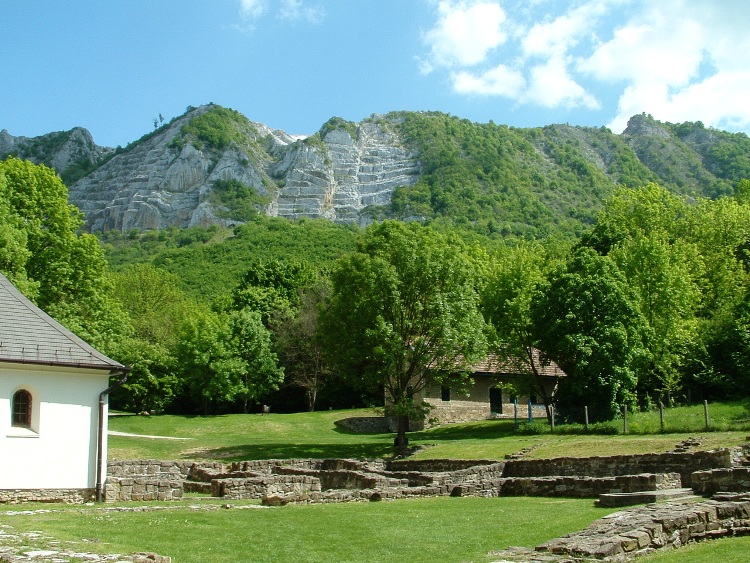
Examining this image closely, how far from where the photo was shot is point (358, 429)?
46.3 metres

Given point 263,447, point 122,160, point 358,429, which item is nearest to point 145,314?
point 358,429

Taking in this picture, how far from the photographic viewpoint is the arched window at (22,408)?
799 inches

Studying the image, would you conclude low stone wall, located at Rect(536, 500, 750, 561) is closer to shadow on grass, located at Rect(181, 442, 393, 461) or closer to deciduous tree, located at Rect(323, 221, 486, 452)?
deciduous tree, located at Rect(323, 221, 486, 452)

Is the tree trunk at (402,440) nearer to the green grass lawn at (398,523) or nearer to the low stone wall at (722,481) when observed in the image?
the green grass lawn at (398,523)

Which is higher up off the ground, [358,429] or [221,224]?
[221,224]

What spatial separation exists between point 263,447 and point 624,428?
17.0m

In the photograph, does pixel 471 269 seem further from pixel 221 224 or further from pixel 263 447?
pixel 221 224

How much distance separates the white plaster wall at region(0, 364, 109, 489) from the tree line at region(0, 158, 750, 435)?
12744mm

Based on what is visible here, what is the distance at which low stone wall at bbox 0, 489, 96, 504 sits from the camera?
63.6ft

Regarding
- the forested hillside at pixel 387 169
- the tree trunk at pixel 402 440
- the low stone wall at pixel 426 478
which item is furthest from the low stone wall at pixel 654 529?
the forested hillside at pixel 387 169

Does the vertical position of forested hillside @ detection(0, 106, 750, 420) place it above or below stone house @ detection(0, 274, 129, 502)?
above

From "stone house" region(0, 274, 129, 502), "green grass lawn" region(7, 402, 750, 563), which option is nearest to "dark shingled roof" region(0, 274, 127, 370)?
"stone house" region(0, 274, 129, 502)

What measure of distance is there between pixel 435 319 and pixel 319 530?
18.6m

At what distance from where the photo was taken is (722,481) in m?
17.2
